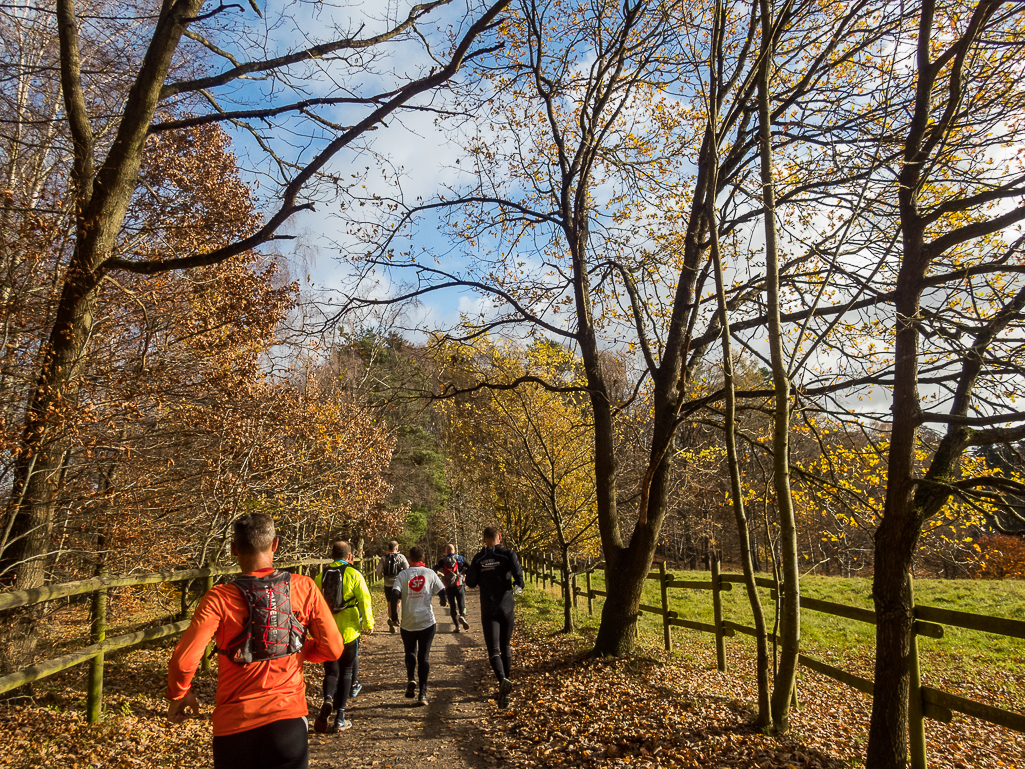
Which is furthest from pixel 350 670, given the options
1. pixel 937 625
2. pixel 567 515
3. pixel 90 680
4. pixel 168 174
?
pixel 567 515

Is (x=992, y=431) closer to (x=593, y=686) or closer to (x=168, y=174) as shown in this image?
(x=593, y=686)

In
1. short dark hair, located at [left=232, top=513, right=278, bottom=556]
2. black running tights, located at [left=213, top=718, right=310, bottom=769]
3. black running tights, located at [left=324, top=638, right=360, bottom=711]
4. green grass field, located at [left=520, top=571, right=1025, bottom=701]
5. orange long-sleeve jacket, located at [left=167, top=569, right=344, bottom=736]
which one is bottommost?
green grass field, located at [left=520, top=571, right=1025, bottom=701]

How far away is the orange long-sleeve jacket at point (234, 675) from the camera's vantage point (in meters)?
2.87

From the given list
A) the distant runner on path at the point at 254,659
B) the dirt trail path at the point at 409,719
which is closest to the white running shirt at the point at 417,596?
the dirt trail path at the point at 409,719

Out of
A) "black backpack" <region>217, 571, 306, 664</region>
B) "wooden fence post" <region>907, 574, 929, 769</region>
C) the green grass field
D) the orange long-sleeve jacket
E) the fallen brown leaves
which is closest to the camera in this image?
the orange long-sleeve jacket

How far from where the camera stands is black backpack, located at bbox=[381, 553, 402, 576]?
9.24 meters

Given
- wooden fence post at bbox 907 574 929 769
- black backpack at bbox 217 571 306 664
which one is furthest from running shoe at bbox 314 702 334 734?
wooden fence post at bbox 907 574 929 769

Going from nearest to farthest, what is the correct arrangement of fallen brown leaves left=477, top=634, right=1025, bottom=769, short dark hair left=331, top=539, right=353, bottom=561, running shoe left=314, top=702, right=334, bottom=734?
fallen brown leaves left=477, top=634, right=1025, bottom=769
running shoe left=314, top=702, right=334, bottom=734
short dark hair left=331, top=539, right=353, bottom=561

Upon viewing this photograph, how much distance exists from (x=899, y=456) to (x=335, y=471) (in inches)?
430

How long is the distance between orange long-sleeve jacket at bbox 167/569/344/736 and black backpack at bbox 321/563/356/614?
3512mm

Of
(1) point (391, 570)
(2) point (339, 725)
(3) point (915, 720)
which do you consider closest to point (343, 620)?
(2) point (339, 725)

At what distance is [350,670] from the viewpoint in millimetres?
6324

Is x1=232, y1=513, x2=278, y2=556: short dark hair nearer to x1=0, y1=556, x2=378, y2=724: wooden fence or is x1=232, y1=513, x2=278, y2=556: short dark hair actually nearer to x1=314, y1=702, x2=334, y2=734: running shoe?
x1=0, y1=556, x2=378, y2=724: wooden fence

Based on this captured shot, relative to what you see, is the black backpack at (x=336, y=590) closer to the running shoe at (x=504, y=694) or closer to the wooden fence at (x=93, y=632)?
the wooden fence at (x=93, y=632)
